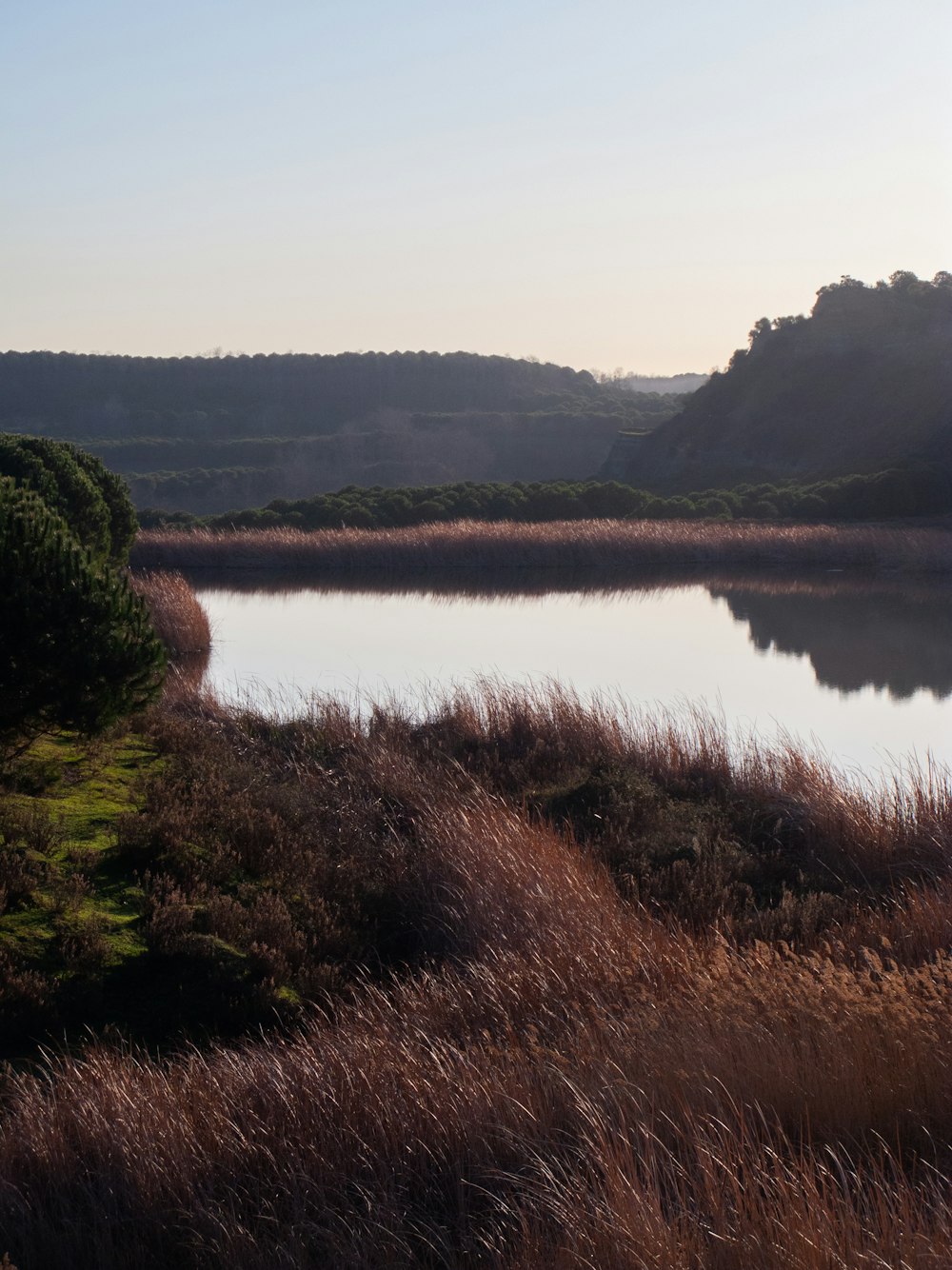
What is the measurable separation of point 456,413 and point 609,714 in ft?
276

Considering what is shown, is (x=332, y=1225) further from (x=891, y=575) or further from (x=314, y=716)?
(x=891, y=575)

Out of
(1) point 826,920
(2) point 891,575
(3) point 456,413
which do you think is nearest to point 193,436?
(3) point 456,413

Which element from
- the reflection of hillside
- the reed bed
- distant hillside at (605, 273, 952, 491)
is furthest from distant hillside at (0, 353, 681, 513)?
the reflection of hillside

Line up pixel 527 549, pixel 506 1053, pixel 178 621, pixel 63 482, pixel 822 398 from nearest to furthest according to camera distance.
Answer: pixel 506 1053
pixel 63 482
pixel 178 621
pixel 527 549
pixel 822 398

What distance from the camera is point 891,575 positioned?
3070 centimetres

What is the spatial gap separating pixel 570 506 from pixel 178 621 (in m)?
26.2

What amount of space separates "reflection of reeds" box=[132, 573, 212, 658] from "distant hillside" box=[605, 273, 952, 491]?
41.2 m

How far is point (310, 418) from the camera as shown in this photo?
3831 inches

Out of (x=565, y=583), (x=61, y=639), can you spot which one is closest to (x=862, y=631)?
(x=565, y=583)

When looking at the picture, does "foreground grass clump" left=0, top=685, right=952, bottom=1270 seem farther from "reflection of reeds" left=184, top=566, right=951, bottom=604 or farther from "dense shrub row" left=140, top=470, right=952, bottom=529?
"dense shrub row" left=140, top=470, right=952, bottom=529

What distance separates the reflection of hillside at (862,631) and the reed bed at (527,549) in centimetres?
503

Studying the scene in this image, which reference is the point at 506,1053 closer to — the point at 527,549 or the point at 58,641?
the point at 58,641

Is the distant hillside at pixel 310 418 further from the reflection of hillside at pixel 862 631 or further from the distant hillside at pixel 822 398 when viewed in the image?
the reflection of hillside at pixel 862 631

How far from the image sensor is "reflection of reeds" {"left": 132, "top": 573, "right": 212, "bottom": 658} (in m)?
18.7
